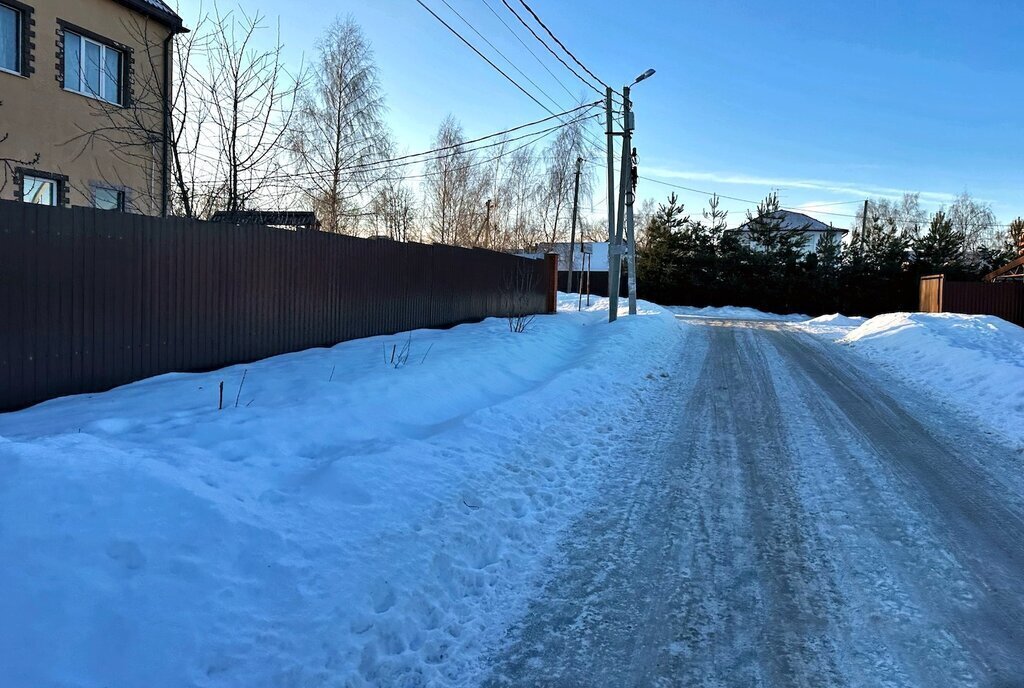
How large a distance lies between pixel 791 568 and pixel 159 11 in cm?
1595

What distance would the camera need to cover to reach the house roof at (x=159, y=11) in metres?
13.6

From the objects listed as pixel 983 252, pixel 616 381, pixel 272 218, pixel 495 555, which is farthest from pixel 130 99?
pixel 983 252

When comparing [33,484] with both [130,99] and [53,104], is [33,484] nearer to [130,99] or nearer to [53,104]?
[53,104]

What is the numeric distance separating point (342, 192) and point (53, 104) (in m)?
14.5

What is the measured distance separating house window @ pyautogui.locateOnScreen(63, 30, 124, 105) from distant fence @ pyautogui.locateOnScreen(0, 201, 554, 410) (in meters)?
6.91

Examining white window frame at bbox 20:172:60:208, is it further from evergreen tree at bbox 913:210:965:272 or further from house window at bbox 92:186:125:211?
evergreen tree at bbox 913:210:965:272

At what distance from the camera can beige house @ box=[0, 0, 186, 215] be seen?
1188 cm

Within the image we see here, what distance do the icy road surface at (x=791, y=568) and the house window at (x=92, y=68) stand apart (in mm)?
13193

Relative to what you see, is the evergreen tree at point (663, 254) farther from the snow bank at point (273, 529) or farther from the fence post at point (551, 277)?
the snow bank at point (273, 529)

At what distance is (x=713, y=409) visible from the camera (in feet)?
28.5

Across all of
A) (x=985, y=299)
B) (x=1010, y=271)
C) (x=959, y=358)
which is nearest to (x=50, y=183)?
(x=959, y=358)

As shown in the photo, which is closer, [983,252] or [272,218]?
[272,218]

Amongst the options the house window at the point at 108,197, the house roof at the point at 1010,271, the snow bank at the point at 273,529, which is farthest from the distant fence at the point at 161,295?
the house roof at the point at 1010,271

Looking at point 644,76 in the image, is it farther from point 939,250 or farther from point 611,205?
point 939,250
